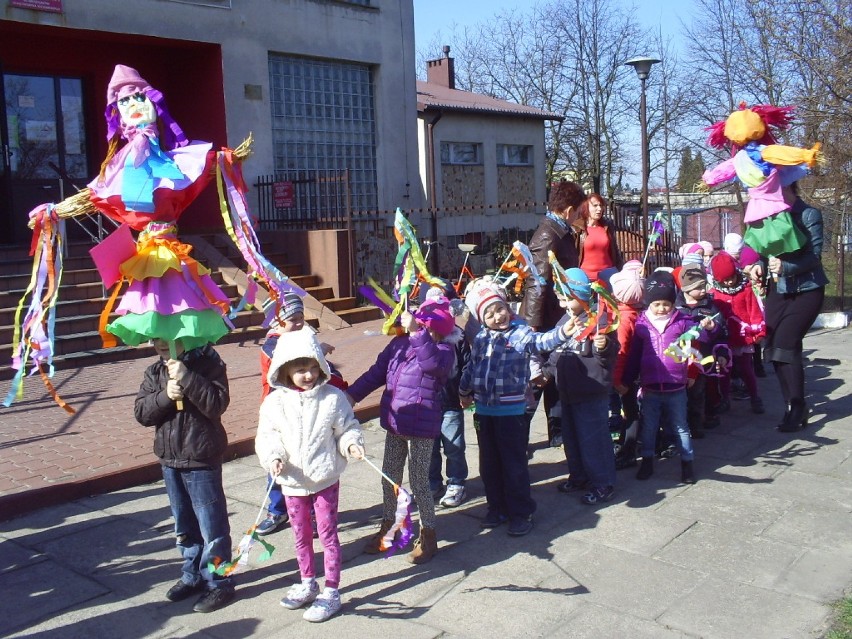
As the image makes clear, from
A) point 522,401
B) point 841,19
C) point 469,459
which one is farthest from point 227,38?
point 522,401

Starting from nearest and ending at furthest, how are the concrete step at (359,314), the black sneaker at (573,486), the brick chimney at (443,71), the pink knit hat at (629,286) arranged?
the black sneaker at (573,486) → the pink knit hat at (629,286) → the concrete step at (359,314) → the brick chimney at (443,71)

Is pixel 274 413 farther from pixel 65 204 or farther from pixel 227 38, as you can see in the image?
pixel 227 38

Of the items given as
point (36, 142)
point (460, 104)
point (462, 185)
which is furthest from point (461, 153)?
point (36, 142)

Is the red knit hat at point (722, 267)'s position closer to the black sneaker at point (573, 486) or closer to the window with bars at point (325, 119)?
the black sneaker at point (573, 486)

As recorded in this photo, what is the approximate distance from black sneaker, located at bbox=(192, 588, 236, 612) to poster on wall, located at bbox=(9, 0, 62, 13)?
1072 cm

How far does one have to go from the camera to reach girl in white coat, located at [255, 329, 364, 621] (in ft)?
12.6

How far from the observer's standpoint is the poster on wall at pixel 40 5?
1191cm

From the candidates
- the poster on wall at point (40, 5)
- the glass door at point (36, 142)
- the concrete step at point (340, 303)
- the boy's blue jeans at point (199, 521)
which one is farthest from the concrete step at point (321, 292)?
the boy's blue jeans at point (199, 521)

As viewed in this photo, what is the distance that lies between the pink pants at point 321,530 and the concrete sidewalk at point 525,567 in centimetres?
20

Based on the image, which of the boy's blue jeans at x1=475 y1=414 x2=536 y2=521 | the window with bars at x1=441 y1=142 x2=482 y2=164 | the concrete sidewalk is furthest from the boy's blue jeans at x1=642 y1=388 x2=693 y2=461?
the window with bars at x1=441 y1=142 x2=482 y2=164

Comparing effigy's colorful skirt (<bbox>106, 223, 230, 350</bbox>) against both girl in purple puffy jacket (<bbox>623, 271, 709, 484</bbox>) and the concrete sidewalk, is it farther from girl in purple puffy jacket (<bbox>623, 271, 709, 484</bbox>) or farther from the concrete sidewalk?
girl in purple puffy jacket (<bbox>623, 271, 709, 484</bbox>)

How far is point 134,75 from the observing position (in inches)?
166

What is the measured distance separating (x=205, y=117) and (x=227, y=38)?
1353 millimetres

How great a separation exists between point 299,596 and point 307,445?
2.29 ft
